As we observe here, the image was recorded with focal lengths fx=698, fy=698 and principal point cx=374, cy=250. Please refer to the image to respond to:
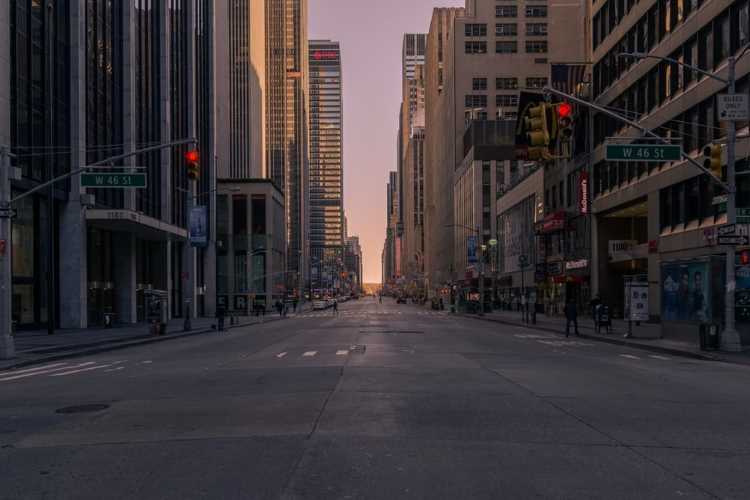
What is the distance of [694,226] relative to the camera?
36844 millimetres

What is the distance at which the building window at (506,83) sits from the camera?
4722 inches

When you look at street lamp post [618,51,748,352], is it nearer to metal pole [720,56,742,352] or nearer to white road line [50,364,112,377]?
metal pole [720,56,742,352]

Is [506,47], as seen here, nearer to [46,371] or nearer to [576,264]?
[576,264]

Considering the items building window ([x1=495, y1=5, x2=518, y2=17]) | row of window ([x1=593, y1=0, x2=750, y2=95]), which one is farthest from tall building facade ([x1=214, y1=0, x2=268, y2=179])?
row of window ([x1=593, y1=0, x2=750, y2=95])

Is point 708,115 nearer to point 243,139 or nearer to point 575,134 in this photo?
point 575,134

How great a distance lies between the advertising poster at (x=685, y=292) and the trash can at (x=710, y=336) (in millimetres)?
2030

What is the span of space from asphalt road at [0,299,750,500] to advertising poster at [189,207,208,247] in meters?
28.5

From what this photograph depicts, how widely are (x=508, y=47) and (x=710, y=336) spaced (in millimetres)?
104266

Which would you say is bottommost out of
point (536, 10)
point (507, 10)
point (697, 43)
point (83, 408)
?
point (83, 408)

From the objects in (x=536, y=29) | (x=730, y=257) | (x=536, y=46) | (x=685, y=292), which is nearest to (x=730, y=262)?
(x=730, y=257)

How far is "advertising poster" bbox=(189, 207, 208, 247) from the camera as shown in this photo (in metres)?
46.2

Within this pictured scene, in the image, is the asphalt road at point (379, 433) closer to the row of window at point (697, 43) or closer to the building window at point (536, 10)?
the row of window at point (697, 43)

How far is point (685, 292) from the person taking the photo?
90.3 feet

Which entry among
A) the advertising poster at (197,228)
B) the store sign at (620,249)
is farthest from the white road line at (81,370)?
the store sign at (620,249)
